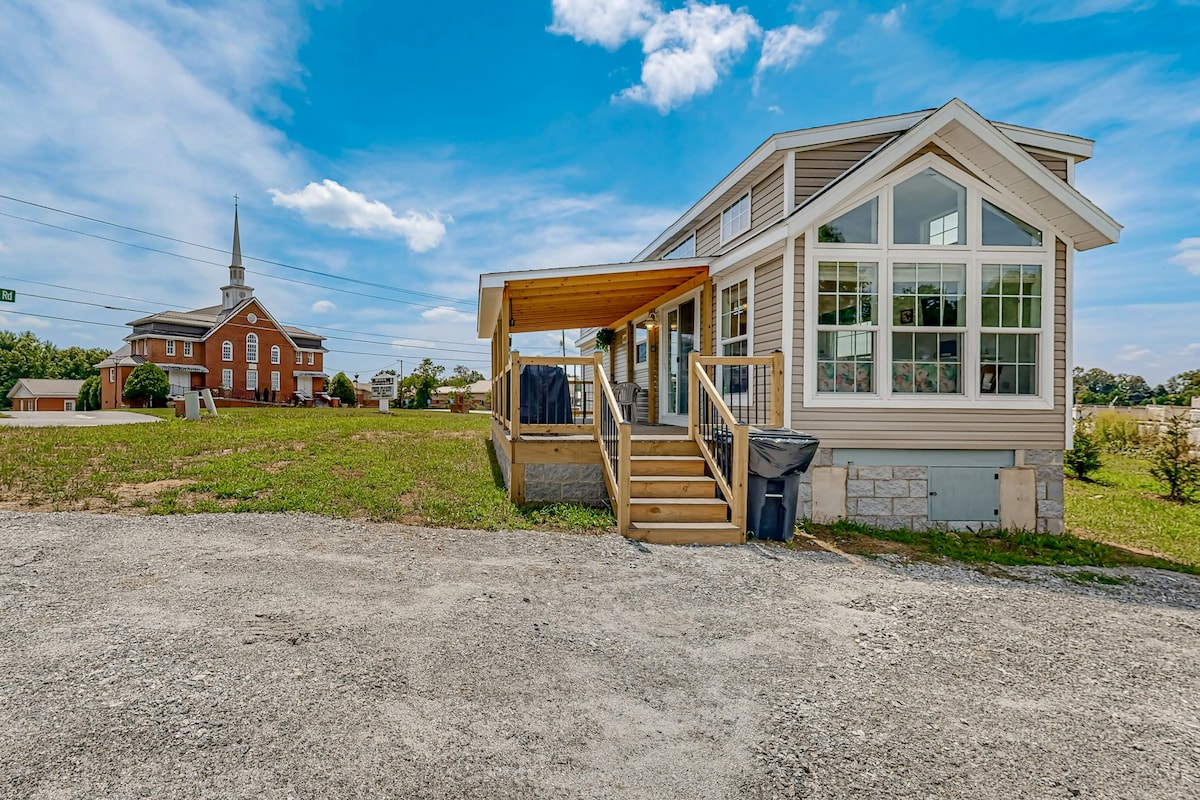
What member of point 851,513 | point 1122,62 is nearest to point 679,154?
point 1122,62

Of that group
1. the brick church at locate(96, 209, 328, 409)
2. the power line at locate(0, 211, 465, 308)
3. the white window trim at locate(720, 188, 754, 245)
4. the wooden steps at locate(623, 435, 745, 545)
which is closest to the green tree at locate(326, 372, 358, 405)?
the brick church at locate(96, 209, 328, 409)

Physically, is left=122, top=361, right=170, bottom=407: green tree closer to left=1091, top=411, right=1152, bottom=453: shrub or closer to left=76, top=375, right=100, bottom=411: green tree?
left=76, top=375, right=100, bottom=411: green tree

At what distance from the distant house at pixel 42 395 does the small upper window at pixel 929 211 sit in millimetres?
56305

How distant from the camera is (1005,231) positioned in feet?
21.8

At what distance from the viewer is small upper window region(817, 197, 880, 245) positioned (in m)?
6.56

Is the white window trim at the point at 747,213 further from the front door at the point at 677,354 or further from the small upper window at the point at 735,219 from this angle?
the front door at the point at 677,354

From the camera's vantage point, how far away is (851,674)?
2869mm

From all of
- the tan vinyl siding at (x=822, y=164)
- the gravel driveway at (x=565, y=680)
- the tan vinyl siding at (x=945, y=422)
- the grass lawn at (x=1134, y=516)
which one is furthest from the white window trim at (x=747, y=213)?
the grass lawn at (x=1134, y=516)

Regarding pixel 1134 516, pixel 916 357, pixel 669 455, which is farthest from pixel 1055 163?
pixel 669 455

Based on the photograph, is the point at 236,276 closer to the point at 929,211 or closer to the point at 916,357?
the point at 929,211

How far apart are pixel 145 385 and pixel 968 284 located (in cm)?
3556

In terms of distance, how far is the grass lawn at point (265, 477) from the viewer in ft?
19.5

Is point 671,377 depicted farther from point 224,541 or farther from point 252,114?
point 252,114

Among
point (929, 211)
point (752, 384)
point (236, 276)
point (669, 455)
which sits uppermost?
point (236, 276)
